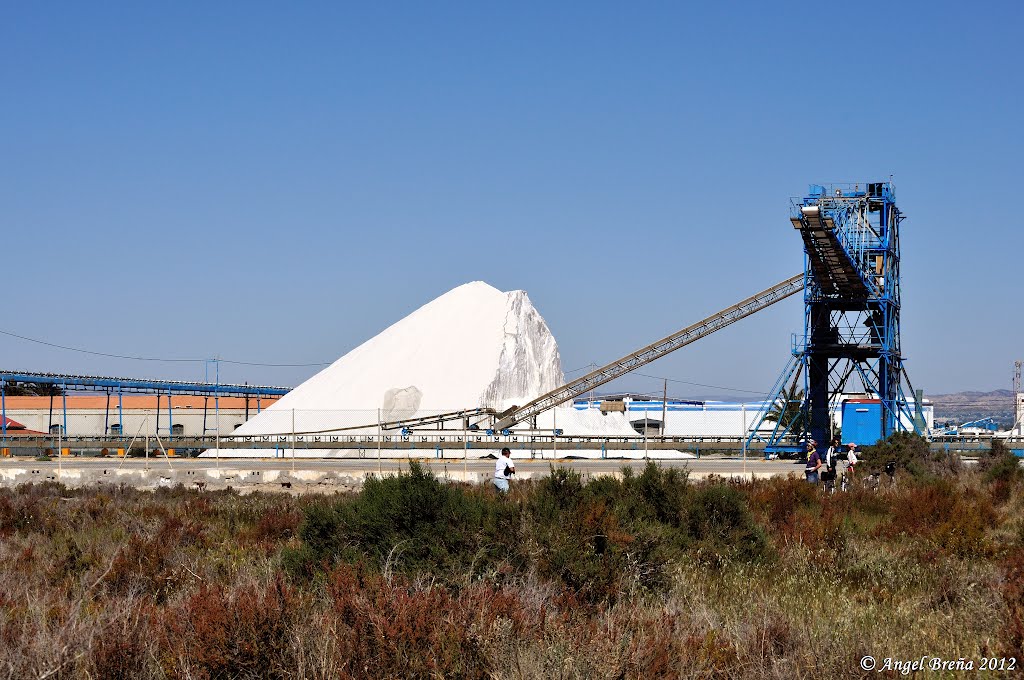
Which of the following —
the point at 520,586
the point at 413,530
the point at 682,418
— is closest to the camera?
the point at 520,586

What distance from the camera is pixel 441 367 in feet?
213

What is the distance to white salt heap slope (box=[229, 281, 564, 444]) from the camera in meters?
60.9

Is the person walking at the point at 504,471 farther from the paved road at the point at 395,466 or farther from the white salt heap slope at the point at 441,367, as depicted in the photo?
the white salt heap slope at the point at 441,367

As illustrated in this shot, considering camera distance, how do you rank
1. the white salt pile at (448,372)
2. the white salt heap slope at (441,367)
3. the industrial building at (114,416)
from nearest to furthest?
the white salt pile at (448,372), the white salt heap slope at (441,367), the industrial building at (114,416)

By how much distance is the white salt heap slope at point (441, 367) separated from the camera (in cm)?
6088

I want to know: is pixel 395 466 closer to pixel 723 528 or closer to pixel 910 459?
pixel 910 459

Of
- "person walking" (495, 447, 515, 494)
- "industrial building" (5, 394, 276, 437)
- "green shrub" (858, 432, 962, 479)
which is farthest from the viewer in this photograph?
"industrial building" (5, 394, 276, 437)

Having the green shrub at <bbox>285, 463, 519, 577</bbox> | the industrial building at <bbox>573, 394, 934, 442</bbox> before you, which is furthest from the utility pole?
the green shrub at <bbox>285, 463, 519, 577</bbox>

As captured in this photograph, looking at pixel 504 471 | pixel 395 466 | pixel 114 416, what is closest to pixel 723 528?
pixel 504 471

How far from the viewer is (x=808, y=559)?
1105cm

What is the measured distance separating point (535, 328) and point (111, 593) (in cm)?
6547

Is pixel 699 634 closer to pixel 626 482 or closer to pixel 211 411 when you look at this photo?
pixel 626 482

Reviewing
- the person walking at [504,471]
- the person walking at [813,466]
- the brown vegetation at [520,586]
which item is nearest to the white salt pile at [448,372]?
the person walking at [813,466]

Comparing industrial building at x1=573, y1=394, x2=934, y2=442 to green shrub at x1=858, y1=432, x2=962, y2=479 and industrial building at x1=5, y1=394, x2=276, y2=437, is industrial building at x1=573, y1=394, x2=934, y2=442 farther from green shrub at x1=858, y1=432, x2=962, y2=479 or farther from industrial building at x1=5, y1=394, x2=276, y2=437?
green shrub at x1=858, y1=432, x2=962, y2=479
